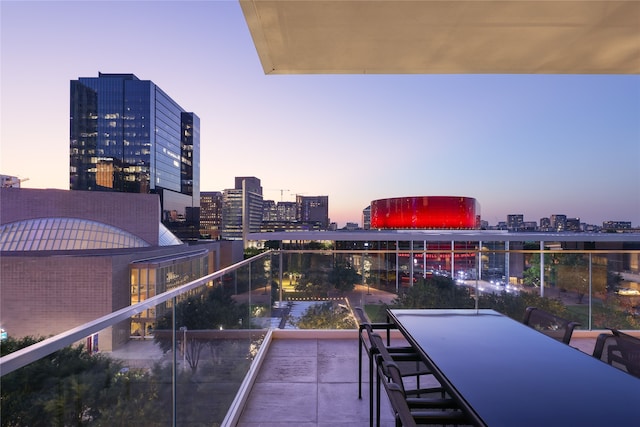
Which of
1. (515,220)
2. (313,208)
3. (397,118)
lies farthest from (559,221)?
(313,208)

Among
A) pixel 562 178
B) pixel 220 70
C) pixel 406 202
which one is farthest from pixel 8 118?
pixel 562 178

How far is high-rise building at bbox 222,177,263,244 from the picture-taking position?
115500 millimetres

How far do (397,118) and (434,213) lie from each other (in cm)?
726

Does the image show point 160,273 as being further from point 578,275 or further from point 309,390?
point 578,275

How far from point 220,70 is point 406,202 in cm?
1610

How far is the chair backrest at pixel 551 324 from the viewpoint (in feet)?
7.08

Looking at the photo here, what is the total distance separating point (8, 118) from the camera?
46656 mm

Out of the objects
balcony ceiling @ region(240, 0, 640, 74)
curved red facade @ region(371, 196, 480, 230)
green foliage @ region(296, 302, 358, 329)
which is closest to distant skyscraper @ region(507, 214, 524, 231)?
curved red facade @ region(371, 196, 480, 230)

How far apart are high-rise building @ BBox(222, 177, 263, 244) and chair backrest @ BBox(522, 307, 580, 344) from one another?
113 m

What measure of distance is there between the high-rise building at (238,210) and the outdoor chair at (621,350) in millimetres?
113161

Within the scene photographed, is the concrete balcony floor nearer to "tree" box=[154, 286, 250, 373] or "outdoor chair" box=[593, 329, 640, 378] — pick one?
"tree" box=[154, 286, 250, 373]

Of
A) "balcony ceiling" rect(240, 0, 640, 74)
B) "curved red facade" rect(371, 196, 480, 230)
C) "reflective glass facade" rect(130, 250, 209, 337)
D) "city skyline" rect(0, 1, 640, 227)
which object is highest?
"city skyline" rect(0, 1, 640, 227)

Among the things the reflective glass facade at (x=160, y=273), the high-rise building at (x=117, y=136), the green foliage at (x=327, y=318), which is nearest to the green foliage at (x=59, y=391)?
the green foliage at (x=327, y=318)

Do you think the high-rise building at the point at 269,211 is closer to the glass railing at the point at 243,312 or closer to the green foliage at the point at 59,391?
the glass railing at the point at 243,312
